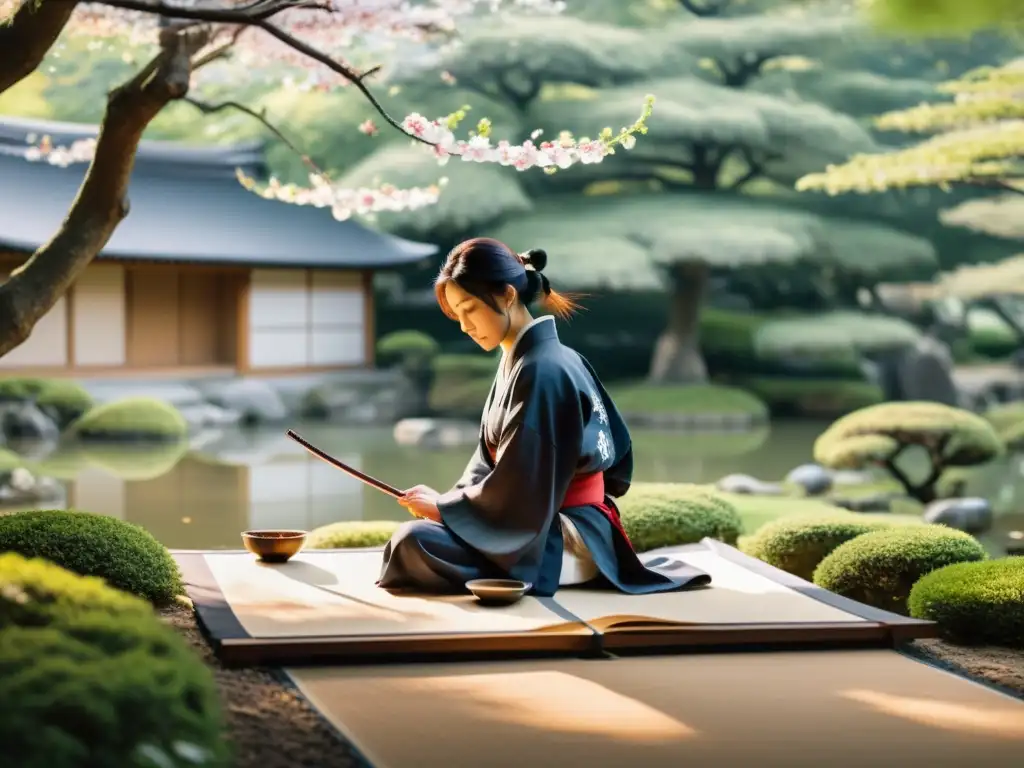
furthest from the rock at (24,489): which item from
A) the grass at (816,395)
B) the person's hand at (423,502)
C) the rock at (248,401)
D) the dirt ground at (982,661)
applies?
the grass at (816,395)

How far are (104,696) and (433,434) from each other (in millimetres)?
14024

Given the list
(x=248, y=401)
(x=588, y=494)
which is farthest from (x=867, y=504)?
(x=248, y=401)

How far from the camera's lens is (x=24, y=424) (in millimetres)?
15773

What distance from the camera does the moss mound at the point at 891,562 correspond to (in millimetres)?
5242

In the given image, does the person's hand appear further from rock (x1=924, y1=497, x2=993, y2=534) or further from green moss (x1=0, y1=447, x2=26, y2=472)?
green moss (x1=0, y1=447, x2=26, y2=472)

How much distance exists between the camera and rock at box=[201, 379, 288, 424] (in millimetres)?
17984

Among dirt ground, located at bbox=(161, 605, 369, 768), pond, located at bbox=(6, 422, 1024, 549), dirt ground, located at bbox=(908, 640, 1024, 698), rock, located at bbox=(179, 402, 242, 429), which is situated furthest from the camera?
rock, located at bbox=(179, 402, 242, 429)

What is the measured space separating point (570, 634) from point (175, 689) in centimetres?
195

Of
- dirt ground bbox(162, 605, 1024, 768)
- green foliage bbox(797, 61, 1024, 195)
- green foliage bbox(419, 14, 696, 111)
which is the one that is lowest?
dirt ground bbox(162, 605, 1024, 768)

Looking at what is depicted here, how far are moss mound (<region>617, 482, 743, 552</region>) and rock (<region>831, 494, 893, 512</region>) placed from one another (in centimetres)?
522

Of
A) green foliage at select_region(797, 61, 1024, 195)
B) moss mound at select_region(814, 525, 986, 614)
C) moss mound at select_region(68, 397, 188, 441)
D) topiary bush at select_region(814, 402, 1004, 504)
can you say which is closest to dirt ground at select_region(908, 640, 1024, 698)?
moss mound at select_region(814, 525, 986, 614)

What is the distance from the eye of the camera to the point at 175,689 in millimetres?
2430

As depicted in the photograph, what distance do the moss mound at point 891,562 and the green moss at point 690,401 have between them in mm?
13734

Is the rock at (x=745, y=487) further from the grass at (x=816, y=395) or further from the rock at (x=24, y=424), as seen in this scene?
the grass at (x=816, y=395)
